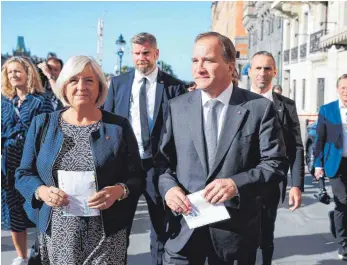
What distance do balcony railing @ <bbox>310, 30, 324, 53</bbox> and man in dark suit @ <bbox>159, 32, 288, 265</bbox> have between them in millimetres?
20176

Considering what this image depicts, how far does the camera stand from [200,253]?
2.71m

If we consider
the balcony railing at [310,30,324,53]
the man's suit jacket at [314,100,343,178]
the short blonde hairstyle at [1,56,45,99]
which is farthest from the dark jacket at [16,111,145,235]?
the balcony railing at [310,30,324,53]

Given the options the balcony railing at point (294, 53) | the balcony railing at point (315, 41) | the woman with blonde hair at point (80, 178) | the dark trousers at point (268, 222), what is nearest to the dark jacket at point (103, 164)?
the woman with blonde hair at point (80, 178)

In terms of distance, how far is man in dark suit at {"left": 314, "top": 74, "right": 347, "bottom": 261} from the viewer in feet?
16.8

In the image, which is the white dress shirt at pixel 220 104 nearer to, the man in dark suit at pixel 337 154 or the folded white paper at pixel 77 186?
the folded white paper at pixel 77 186

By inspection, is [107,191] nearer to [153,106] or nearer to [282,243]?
[153,106]

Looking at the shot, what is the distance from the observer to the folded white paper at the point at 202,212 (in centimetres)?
252

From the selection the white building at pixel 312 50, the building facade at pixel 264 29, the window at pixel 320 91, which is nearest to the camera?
the white building at pixel 312 50

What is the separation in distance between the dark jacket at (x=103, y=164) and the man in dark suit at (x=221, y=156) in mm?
270

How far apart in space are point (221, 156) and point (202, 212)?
306 mm

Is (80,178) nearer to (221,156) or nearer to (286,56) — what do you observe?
(221,156)

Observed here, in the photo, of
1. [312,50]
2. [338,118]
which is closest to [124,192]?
[338,118]

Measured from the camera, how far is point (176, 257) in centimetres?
270

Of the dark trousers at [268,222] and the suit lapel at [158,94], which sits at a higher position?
the suit lapel at [158,94]
